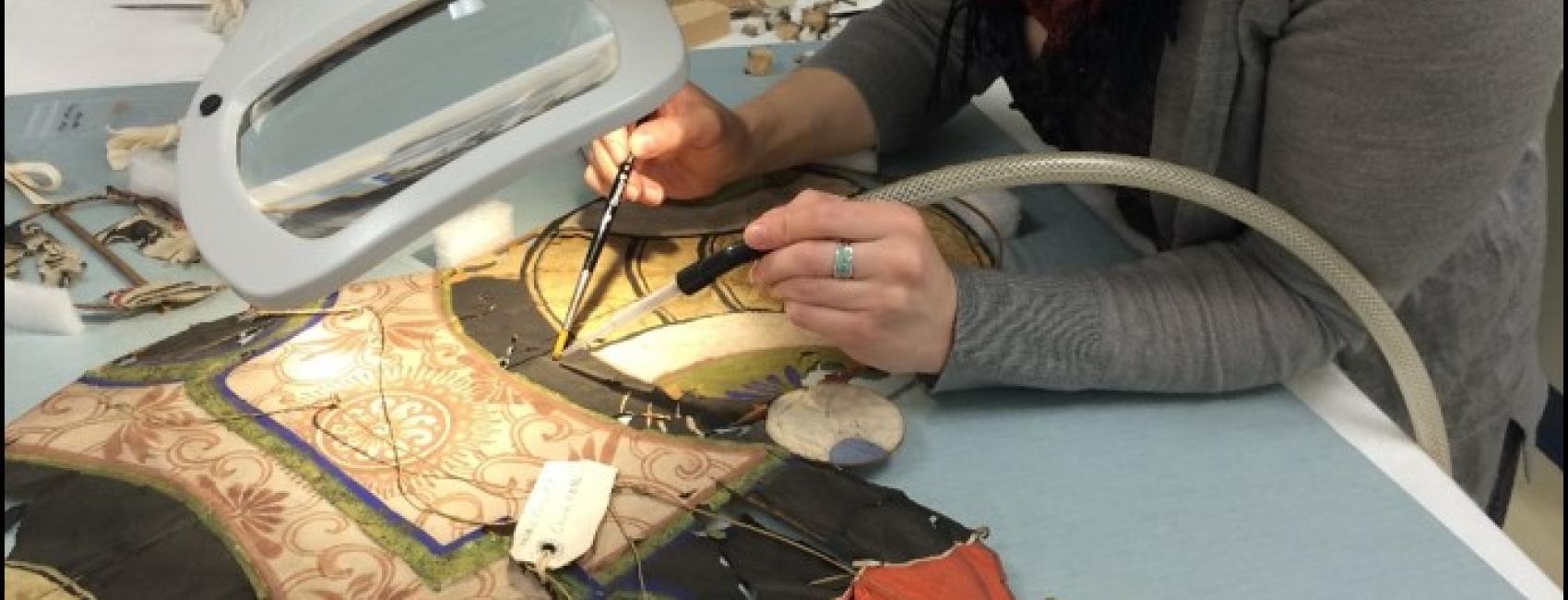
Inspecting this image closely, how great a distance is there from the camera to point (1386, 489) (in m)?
0.82

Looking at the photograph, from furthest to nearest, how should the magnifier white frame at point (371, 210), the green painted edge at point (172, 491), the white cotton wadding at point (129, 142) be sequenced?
1. the white cotton wadding at point (129, 142)
2. the green painted edge at point (172, 491)
3. the magnifier white frame at point (371, 210)

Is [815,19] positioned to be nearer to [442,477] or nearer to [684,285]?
[684,285]

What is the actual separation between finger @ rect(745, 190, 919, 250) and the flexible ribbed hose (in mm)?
33

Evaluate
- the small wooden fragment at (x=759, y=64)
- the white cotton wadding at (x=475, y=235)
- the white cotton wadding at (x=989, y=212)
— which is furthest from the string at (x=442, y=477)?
the small wooden fragment at (x=759, y=64)

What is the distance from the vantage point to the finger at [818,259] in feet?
2.65

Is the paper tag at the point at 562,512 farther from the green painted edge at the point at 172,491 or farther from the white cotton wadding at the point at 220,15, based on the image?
the white cotton wadding at the point at 220,15

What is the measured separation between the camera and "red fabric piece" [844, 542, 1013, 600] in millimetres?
717

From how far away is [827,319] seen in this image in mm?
833

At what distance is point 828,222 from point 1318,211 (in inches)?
11.9

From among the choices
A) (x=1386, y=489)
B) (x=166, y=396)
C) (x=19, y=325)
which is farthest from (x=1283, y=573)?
(x=19, y=325)

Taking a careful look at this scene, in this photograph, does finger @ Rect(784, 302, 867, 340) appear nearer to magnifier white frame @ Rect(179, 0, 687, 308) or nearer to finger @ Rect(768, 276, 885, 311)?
finger @ Rect(768, 276, 885, 311)

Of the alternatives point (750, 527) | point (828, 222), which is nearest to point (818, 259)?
point (828, 222)

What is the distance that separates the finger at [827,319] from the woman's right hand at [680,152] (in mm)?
202

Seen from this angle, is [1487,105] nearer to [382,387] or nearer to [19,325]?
[382,387]
